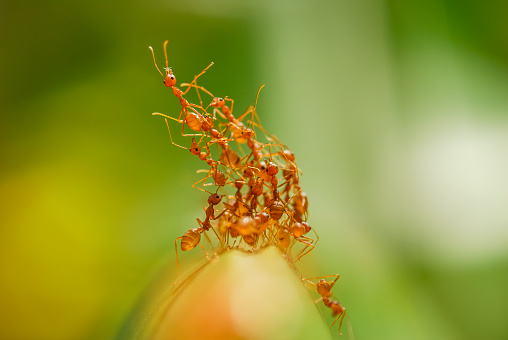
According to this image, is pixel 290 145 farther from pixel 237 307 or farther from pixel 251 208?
pixel 237 307

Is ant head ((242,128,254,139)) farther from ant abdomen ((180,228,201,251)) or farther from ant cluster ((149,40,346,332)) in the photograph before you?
ant abdomen ((180,228,201,251))

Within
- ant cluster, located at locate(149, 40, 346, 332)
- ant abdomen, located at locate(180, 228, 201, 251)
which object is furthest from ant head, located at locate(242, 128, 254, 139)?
→ ant abdomen, located at locate(180, 228, 201, 251)

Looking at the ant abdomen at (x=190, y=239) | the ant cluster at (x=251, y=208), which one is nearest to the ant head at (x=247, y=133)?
the ant cluster at (x=251, y=208)

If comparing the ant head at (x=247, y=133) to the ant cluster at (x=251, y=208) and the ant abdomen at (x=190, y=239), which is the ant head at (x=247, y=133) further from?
the ant abdomen at (x=190, y=239)

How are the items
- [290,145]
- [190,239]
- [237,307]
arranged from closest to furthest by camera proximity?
[237,307] → [190,239] → [290,145]

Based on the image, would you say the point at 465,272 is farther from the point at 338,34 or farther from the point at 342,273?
the point at 338,34

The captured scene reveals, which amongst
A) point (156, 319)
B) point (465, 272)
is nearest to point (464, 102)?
point (465, 272)

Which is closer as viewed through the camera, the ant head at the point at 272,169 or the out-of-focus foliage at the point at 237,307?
the out-of-focus foliage at the point at 237,307

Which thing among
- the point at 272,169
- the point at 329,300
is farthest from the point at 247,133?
the point at 329,300
